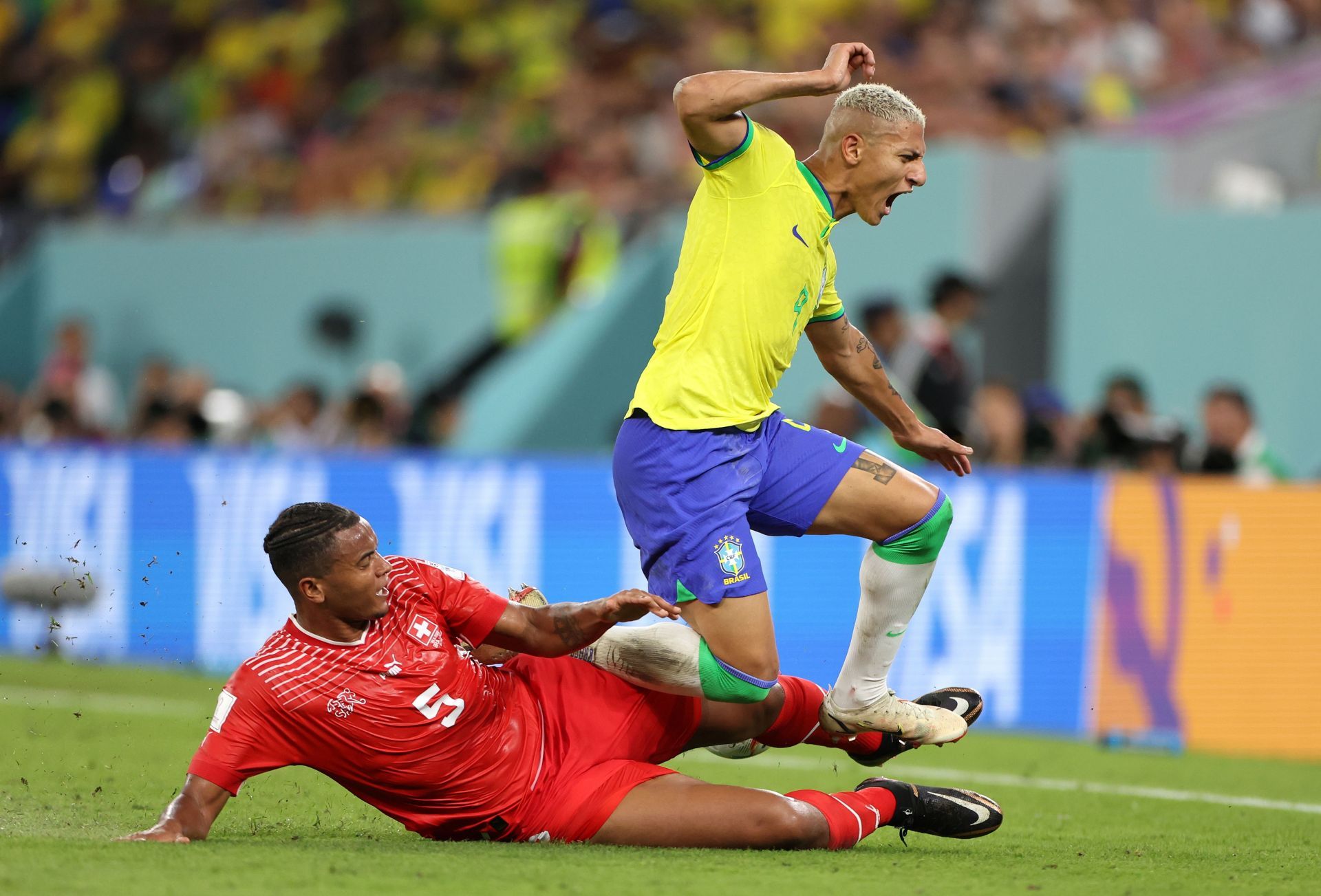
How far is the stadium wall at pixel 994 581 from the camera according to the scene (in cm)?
983

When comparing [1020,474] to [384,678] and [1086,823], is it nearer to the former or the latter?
[1086,823]

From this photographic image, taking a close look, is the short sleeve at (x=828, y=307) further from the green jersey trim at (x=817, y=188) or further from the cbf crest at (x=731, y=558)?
the cbf crest at (x=731, y=558)

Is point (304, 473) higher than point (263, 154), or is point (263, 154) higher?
point (263, 154)

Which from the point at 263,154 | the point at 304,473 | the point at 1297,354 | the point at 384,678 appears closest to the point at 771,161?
the point at 384,678

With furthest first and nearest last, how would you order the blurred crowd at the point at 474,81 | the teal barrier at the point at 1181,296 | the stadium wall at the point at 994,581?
the blurred crowd at the point at 474,81 < the teal barrier at the point at 1181,296 < the stadium wall at the point at 994,581

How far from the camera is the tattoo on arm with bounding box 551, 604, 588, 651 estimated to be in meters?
5.29

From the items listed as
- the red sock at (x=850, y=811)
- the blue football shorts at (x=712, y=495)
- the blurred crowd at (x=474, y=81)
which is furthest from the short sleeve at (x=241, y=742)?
the blurred crowd at (x=474, y=81)

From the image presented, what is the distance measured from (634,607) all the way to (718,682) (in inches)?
20.9

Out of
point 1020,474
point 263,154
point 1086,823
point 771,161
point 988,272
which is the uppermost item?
point 263,154

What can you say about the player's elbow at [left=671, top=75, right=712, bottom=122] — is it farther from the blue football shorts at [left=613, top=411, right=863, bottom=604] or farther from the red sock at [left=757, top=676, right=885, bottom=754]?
the red sock at [left=757, top=676, right=885, bottom=754]

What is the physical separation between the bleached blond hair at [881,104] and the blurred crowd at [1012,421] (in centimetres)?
430

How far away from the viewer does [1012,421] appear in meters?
11.3

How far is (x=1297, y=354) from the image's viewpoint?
12.5 metres

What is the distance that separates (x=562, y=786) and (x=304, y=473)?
652cm
